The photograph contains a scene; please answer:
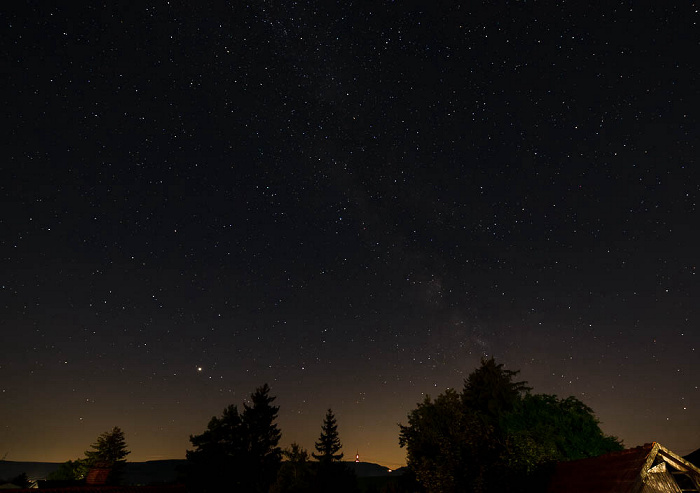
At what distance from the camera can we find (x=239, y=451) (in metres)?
61.1

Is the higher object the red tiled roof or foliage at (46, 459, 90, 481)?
foliage at (46, 459, 90, 481)

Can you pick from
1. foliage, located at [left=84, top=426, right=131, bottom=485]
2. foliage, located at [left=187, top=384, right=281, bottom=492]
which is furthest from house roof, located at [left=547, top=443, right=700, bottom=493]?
foliage, located at [left=84, top=426, right=131, bottom=485]

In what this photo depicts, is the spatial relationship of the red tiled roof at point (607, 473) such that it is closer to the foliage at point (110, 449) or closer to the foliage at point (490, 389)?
the foliage at point (490, 389)

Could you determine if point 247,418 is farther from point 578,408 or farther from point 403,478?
point 578,408

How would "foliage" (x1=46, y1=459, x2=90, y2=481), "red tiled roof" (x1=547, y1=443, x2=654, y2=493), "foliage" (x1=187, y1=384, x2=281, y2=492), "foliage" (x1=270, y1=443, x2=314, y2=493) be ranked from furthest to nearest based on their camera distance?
"foliage" (x1=46, y1=459, x2=90, y2=481) < "foliage" (x1=187, y1=384, x2=281, y2=492) < "foliage" (x1=270, y1=443, x2=314, y2=493) < "red tiled roof" (x1=547, y1=443, x2=654, y2=493)

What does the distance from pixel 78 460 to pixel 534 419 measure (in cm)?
7449

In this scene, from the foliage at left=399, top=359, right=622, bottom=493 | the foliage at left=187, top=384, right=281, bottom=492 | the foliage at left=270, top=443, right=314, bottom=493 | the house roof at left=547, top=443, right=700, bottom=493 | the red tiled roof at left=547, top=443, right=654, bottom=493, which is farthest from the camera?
the foliage at left=187, top=384, right=281, bottom=492

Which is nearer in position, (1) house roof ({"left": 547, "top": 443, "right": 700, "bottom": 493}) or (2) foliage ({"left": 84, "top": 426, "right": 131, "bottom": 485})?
(1) house roof ({"left": 547, "top": 443, "right": 700, "bottom": 493})

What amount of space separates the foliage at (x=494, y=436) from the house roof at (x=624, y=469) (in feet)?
12.4

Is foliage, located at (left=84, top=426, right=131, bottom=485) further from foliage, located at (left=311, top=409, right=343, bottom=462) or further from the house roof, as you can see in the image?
the house roof

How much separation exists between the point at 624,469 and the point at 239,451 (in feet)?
187

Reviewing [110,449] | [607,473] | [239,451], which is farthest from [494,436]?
[110,449]

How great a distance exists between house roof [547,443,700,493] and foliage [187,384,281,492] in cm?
4599

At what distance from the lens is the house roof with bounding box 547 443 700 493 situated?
43.9 feet
